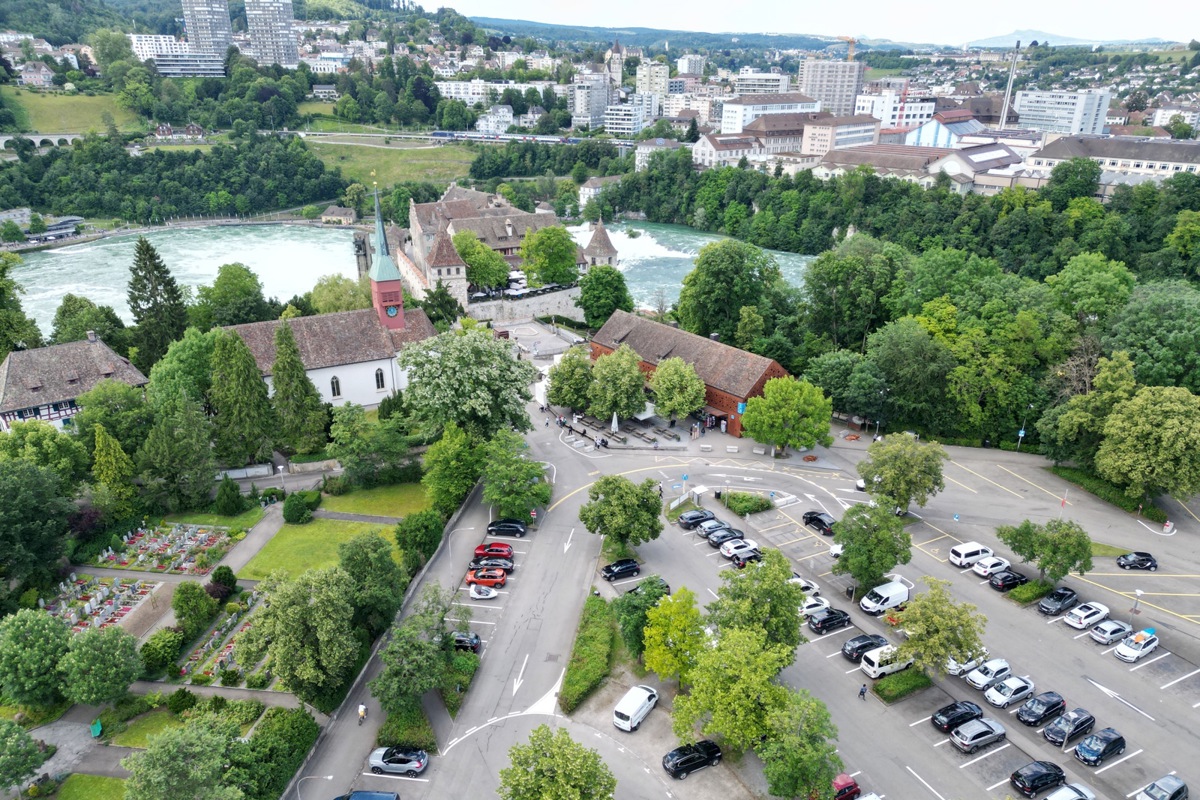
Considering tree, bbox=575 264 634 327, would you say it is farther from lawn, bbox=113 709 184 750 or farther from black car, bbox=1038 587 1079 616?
lawn, bbox=113 709 184 750

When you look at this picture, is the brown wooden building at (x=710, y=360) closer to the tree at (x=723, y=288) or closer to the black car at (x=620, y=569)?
the tree at (x=723, y=288)

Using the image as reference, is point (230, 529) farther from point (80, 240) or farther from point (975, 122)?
point (975, 122)

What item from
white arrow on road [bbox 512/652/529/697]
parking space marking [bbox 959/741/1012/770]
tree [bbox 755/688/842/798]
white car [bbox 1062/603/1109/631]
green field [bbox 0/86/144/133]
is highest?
green field [bbox 0/86/144/133]

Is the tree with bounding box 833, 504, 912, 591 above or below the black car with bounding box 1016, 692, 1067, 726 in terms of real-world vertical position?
above

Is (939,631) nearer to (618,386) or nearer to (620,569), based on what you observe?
(620,569)

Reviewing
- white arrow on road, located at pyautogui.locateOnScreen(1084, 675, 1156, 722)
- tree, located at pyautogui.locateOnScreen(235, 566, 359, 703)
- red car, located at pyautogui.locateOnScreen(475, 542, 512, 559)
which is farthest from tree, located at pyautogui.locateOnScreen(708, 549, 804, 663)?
tree, located at pyautogui.locateOnScreen(235, 566, 359, 703)

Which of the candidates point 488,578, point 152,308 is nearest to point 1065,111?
point 152,308

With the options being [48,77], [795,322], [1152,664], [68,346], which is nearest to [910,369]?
[795,322]

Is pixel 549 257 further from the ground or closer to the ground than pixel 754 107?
closer to the ground
